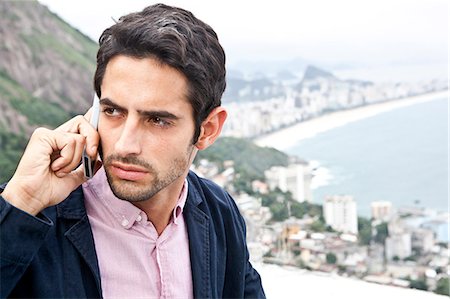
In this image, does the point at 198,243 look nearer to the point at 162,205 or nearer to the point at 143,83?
the point at 162,205

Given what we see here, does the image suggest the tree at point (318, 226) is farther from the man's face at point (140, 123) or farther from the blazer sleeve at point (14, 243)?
the blazer sleeve at point (14, 243)

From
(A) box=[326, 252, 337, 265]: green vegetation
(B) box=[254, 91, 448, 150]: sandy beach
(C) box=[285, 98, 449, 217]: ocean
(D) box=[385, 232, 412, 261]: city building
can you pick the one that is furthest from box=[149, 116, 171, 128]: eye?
(B) box=[254, 91, 448, 150]: sandy beach

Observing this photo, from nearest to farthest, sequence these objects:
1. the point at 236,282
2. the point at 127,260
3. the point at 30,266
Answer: the point at 30,266
the point at 127,260
the point at 236,282

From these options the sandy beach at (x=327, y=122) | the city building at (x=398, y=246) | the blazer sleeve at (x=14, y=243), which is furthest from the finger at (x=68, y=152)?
the sandy beach at (x=327, y=122)

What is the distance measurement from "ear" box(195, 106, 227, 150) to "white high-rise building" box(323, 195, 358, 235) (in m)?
2.73

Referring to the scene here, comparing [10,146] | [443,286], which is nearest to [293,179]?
[443,286]

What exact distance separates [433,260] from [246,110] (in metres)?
1.71

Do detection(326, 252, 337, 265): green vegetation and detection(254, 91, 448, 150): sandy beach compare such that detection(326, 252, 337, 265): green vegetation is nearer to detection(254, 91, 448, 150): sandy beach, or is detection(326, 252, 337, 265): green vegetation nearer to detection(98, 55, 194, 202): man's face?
detection(254, 91, 448, 150): sandy beach

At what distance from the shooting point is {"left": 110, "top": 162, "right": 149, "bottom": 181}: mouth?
3.47ft

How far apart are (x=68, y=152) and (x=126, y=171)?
0.11 meters

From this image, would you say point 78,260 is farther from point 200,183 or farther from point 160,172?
point 200,183

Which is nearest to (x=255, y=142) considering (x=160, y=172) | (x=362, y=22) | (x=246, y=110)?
(x=246, y=110)

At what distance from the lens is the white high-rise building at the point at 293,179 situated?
162 inches

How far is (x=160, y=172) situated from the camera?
43.3 inches
